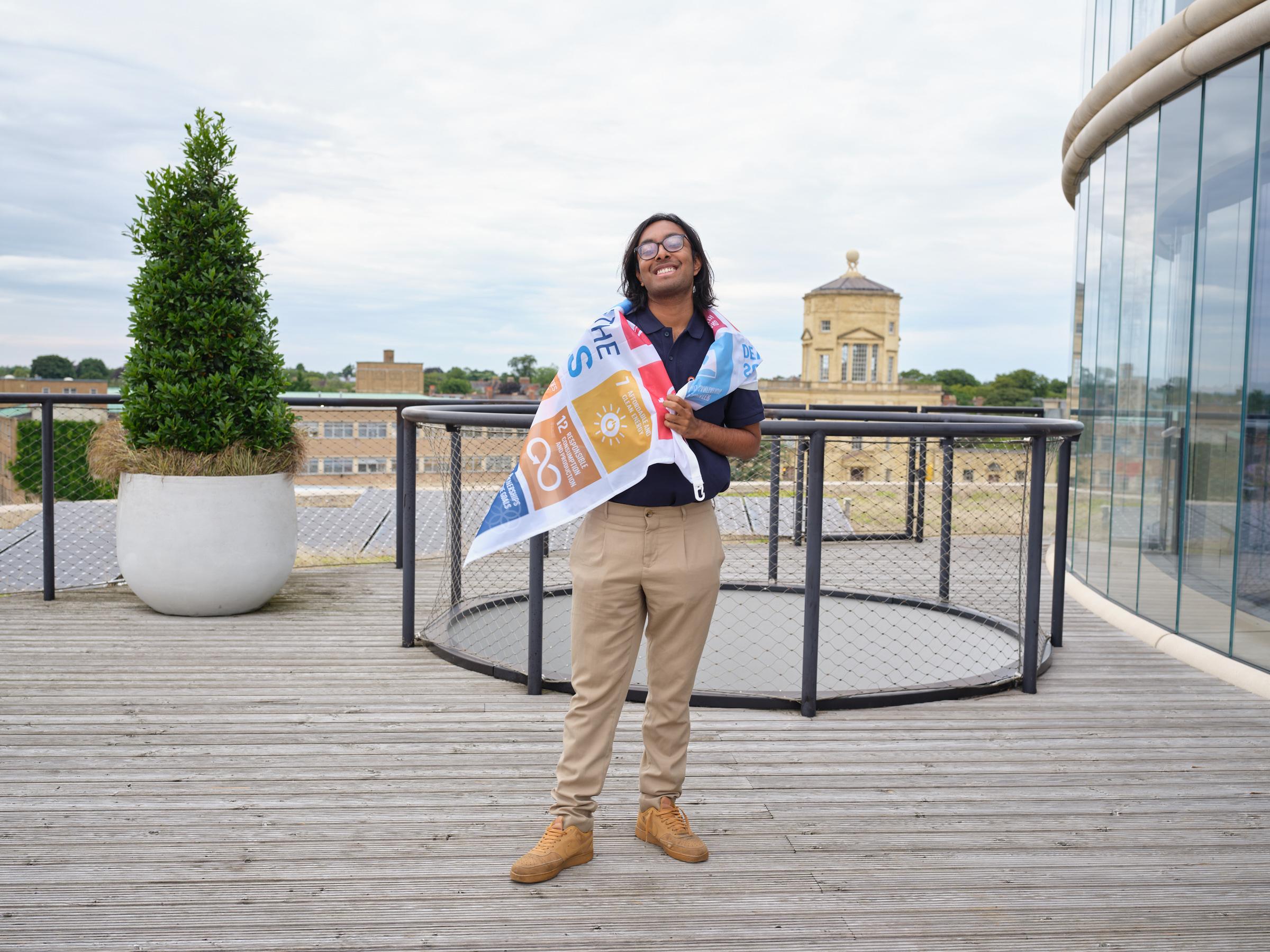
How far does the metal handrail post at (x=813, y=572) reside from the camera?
359 cm

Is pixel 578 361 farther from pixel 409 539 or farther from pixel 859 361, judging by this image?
pixel 859 361

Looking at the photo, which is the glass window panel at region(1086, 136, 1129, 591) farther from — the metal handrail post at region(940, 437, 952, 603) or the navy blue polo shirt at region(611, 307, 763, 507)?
the navy blue polo shirt at region(611, 307, 763, 507)

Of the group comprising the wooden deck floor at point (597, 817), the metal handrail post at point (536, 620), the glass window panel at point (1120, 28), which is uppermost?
the glass window panel at point (1120, 28)

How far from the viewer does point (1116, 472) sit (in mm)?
5891

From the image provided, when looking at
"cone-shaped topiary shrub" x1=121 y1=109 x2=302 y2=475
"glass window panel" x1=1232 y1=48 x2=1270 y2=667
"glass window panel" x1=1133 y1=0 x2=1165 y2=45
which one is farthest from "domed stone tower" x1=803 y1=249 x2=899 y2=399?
A: "cone-shaped topiary shrub" x1=121 y1=109 x2=302 y2=475

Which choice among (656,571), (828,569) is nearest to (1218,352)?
(828,569)

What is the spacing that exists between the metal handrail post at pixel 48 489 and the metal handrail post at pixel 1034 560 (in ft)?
15.7

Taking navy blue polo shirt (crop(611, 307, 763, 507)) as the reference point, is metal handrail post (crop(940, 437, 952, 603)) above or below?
below

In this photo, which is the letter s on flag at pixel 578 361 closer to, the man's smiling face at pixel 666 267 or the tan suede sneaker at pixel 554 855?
the man's smiling face at pixel 666 267

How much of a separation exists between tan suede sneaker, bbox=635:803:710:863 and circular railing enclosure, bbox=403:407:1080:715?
1.16m

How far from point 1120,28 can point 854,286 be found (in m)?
88.6

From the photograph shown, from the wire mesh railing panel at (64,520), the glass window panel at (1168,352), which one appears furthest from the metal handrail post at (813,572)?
the wire mesh railing panel at (64,520)

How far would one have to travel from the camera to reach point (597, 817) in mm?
2668

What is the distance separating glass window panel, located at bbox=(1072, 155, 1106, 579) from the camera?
21.3ft
